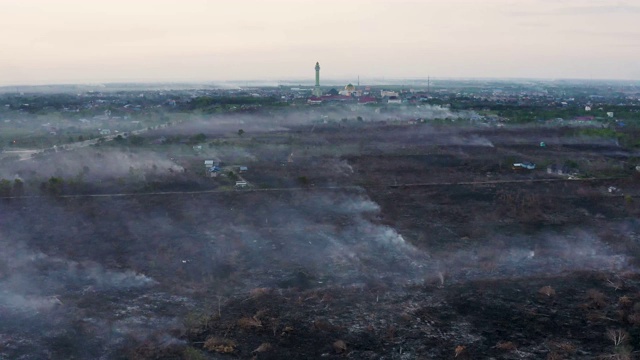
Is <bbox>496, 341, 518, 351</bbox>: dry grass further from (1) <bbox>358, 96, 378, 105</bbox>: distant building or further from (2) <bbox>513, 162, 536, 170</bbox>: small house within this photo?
(1) <bbox>358, 96, 378, 105</bbox>: distant building

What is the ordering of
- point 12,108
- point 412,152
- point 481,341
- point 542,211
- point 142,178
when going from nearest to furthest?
point 481,341, point 542,211, point 142,178, point 412,152, point 12,108

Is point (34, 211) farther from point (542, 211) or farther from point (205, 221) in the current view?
point (542, 211)

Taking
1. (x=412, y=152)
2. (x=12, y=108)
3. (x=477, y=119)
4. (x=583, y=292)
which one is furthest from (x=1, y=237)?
(x=12, y=108)

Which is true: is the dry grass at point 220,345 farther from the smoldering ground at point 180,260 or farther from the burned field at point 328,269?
the smoldering ground at point 180,260

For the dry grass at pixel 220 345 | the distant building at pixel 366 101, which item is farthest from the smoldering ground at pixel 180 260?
the distant building at pixel 366 101

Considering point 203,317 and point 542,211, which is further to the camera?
point 542,211

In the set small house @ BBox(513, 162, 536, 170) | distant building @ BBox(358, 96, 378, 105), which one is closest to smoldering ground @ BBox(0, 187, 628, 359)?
small house @ BBox(513, 162, 536, 170)

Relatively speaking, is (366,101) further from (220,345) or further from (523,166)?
(220,345)
